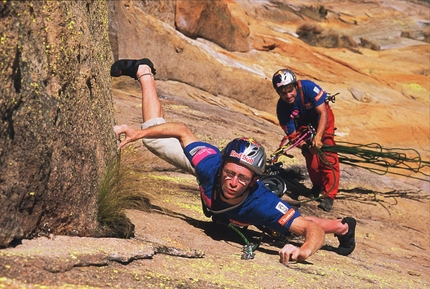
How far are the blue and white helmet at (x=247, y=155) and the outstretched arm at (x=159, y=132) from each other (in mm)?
730

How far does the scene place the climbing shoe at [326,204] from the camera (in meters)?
8.66

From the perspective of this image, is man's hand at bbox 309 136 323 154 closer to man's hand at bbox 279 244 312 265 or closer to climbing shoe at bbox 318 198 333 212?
climbing shoe at bbox 318 198 333 212

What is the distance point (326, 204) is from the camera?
8.71m

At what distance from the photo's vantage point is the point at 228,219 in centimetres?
575

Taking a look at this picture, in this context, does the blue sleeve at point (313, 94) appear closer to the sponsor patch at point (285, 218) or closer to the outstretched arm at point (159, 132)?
the outstretched arm at point (159, 132)

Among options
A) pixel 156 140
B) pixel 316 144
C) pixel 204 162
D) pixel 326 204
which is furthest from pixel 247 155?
pixel 326 204

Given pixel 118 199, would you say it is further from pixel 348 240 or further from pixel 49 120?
pixel 348 240

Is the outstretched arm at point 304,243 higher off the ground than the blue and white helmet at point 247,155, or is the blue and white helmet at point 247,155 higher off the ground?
the blue and white helmet at point 247,155

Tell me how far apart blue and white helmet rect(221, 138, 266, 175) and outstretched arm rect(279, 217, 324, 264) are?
0.58 meters

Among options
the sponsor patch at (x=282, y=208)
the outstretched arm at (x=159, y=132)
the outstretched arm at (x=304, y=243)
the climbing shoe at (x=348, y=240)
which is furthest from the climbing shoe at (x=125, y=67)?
the climbing shoe at (x=348, y=240)

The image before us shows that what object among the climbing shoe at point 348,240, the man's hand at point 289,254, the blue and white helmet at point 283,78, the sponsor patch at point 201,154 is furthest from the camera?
the blue and white helmet at point 283,78

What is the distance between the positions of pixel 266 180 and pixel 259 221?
1.55m

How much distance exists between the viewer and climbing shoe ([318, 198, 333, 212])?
866 cm

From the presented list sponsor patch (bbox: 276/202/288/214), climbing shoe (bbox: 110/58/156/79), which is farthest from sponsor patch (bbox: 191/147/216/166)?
climbing shoe (bbox: 110/58/156/79)
